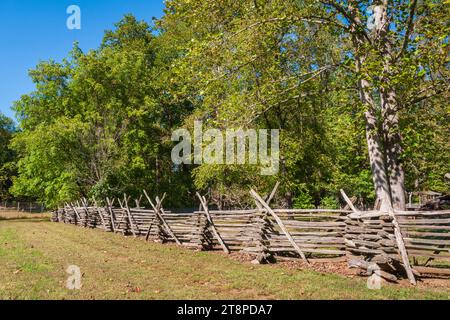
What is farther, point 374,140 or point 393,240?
point 374,140

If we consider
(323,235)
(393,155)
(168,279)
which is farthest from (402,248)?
(393,155)

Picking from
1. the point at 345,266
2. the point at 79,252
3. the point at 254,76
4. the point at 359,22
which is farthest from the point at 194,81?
the point at 254,76

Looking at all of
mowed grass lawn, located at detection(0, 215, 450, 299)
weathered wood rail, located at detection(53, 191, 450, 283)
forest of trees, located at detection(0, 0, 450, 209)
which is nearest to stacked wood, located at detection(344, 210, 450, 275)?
weathered wood rail, located at detection(53, 191, 450, 283)

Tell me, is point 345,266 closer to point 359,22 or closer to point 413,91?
point 413,91

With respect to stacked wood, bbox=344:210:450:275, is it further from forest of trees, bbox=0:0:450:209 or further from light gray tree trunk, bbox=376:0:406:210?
light gray tree trunk, bbox=376:0:406:210

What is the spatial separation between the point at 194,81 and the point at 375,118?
585 centimetres

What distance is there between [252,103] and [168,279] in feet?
23.2

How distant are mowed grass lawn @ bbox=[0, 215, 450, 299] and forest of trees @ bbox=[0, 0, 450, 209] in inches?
148

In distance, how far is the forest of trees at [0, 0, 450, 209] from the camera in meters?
12.6

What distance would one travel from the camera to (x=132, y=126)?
33.8 m

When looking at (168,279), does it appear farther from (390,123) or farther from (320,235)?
(390,123)

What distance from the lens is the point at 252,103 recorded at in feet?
44.6

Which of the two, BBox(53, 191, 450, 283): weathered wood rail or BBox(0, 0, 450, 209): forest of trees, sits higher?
BBox(0, 0, 450, 209): forest of trees

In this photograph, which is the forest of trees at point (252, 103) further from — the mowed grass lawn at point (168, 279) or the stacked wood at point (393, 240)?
the mowed grass lawn at point (168, 279)
